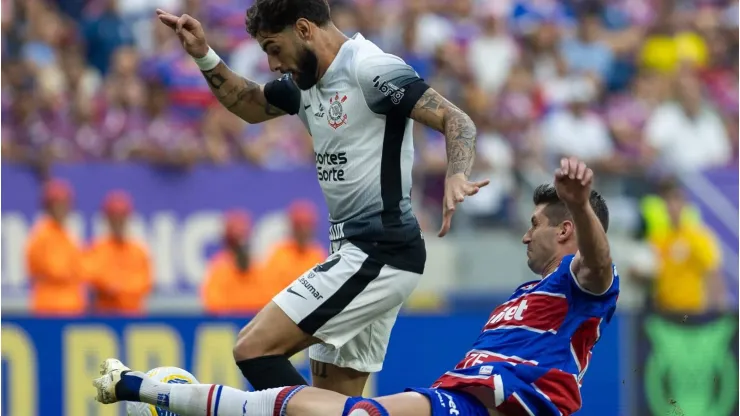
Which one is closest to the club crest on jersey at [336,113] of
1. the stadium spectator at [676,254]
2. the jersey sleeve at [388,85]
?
the jersey sleeve at [388,85]

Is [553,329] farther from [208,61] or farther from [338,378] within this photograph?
[208,61]

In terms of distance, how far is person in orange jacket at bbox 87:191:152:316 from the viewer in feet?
38.1

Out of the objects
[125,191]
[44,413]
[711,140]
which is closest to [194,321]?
[44,413]

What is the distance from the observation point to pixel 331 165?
6145 mm

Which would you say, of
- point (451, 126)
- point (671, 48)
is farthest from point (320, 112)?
point (671, 48)

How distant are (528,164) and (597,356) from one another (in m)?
3.39

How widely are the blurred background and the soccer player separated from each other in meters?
4.21

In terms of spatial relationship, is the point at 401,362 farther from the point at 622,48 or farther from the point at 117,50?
the point at 622,48

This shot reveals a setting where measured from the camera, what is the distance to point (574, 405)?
5820mm

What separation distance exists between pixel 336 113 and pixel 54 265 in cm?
617

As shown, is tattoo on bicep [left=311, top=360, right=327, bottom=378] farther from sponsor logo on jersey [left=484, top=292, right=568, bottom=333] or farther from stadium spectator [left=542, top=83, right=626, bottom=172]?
stadium spectator [left=542, top=83, right=626, bottom=172]

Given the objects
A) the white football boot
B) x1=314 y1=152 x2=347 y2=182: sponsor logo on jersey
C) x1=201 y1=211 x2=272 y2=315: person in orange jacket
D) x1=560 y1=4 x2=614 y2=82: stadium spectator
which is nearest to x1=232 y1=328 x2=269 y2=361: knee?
the white football boot

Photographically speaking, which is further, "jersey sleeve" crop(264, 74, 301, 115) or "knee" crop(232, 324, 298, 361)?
"jersey sleeve" crop(264, 74, 301, 115)

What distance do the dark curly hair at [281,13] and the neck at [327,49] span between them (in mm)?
68
